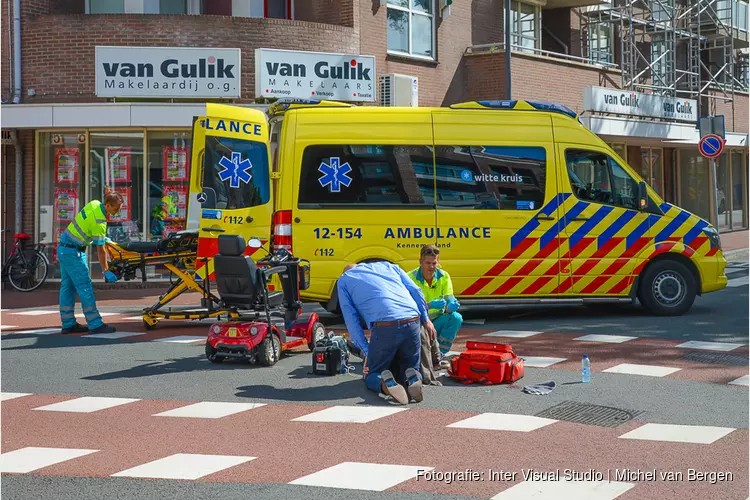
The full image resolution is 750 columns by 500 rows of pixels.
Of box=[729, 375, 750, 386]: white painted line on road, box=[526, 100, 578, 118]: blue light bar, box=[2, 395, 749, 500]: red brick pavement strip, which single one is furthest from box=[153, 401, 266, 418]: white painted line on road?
box=[526, 100, 578, 118]: blue light bar

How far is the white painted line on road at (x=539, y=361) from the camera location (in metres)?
10.1

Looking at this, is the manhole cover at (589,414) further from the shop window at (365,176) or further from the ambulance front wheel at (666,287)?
the ambulance front wheel at (666,287)

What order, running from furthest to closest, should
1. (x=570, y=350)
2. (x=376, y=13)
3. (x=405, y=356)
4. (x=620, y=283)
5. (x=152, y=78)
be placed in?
1. (x=376, y=13)
2. (x=152, y=78)
3. (x=620, y=283)
4. (x=570, y=350)
5. (x=405, y=356)

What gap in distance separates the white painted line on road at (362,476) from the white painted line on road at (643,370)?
3.96 metres

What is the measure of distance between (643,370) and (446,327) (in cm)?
194

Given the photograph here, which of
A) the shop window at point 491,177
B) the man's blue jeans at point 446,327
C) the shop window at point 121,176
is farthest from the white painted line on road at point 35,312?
the man's blue jeans at point 446,327

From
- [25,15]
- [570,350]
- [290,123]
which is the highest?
[25,15]

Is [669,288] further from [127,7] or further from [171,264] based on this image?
[127,7]

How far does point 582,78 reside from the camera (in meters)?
26.5

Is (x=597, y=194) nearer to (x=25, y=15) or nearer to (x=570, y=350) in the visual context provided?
(x=570, y=350)

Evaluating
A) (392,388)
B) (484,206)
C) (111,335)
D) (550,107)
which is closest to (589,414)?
(392,388)

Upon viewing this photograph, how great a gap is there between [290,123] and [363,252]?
1.87m

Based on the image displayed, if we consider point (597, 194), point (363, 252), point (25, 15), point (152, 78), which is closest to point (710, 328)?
point (597, 194)

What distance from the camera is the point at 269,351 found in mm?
10211
